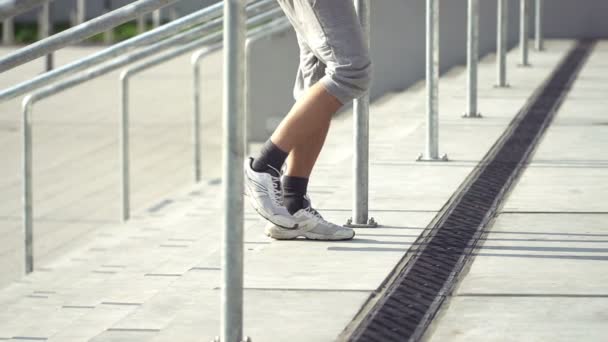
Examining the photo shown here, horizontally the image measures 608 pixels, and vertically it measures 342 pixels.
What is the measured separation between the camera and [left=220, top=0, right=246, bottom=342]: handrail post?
2721mm

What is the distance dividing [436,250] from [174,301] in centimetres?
88

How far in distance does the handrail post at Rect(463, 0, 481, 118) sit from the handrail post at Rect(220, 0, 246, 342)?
3.99 metres

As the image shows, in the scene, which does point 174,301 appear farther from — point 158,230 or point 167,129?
point 167,129

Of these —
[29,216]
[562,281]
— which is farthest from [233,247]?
[29,216]

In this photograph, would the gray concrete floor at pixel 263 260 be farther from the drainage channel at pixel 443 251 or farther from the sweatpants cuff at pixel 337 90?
the sweatpants cuff at pixel 337 90

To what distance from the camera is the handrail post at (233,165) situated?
2721mm

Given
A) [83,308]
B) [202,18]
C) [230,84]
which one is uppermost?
[202,18]

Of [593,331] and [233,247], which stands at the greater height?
[233,247]

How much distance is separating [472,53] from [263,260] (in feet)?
10.1

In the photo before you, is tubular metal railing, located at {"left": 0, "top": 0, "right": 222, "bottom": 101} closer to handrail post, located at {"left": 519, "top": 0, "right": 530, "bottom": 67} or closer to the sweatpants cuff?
the sweatpants cuff

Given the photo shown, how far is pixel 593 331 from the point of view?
306 cm

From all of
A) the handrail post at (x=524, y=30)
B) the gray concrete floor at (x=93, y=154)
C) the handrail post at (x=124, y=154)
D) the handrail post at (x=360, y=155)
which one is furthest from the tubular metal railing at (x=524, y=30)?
the handrail post at (x=360, y=155)

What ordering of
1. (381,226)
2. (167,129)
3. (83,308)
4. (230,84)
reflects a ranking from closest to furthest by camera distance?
(230,84) → (381,226) → (83,308) → (167,129)

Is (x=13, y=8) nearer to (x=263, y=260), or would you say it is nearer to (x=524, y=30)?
(x=263, y=260)
